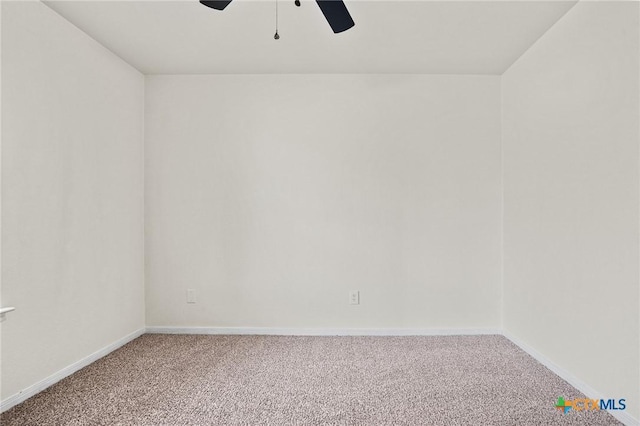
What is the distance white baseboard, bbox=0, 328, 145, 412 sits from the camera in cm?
187

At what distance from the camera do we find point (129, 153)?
114 inches

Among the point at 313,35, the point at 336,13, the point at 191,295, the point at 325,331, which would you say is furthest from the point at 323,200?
the point at 336,13

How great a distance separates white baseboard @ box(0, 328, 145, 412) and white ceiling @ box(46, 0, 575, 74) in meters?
2.23

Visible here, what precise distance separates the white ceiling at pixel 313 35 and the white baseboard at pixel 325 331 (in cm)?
222

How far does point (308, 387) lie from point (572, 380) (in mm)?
1584

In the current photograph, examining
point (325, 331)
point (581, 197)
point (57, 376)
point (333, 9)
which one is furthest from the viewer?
point (325, 331)

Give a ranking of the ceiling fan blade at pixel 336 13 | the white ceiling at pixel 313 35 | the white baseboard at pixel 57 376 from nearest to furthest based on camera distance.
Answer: the ceiling fan blade at pixel 336 13, the white baseboard at pixel 57 376, the white ceiling at pixel 313 35

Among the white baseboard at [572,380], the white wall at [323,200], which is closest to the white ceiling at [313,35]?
the white wall at [323,200]

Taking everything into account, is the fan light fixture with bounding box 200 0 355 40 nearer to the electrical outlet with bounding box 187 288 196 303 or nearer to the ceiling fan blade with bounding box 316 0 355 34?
the ceiling fan blade with bounding box 316 0 355 34

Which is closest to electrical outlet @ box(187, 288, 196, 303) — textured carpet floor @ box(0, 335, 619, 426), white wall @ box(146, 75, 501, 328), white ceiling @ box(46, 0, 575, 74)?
white wall @ box(146, 75, 501, 328)

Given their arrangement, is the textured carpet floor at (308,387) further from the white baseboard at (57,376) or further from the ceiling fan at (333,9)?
the ceiling fan at (333,9)

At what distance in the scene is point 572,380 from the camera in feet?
6.89

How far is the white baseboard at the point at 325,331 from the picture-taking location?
3027 mm

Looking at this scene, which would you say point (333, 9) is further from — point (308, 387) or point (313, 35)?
point (308, 387)
